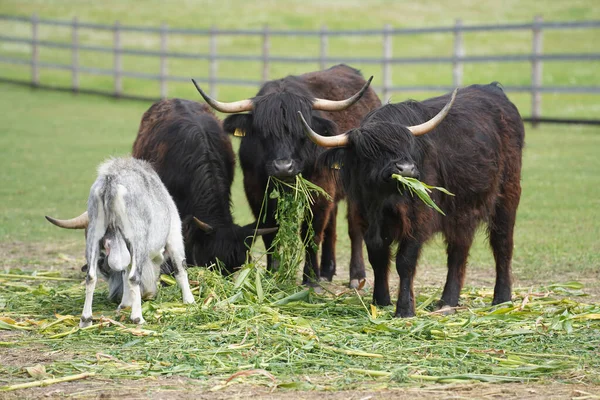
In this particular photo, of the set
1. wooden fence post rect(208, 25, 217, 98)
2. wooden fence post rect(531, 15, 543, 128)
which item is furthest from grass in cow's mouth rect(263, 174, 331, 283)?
wooden fence post rect(208, 25, 217, 98)

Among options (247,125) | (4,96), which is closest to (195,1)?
(4,96)

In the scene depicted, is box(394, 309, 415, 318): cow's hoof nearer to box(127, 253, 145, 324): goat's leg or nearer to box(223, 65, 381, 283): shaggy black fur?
box(223, 65, 381, 283): shaggy black fur

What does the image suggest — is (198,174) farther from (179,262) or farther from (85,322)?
(85,322)

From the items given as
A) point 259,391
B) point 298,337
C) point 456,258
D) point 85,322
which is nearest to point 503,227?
point 456,258

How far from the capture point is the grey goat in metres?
6.50

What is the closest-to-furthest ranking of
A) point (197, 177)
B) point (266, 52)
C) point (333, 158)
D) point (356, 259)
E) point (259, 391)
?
point (259, 391), point (333, 158), point (197, 177), point (356, 259), point (266, 52)

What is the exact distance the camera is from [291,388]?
16.8 feet

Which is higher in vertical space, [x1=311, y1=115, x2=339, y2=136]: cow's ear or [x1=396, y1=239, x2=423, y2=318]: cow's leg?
[x1=311, y1=115, x2=339, y2=136]: cow's ear

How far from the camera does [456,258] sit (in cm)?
770

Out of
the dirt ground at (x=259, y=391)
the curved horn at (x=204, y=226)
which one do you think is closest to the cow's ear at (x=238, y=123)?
the curved horn at (x=204, y=226)

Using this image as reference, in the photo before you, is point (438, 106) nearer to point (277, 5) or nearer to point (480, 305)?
point (480, 305)

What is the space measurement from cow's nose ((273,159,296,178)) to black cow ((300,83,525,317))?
574 millimetres

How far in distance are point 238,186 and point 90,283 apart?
9.46 meters

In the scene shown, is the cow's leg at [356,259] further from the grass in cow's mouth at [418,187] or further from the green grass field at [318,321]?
the grass in cow's mouth at [418,187]
